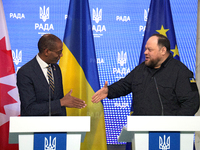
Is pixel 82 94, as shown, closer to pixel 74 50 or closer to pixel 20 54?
pixel 74 50

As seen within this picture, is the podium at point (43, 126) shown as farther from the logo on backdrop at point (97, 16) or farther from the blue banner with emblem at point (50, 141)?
the logo on backdrop at point (97, 16)

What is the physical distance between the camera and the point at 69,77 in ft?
10.5

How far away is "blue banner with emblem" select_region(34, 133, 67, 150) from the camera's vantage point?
1.59 m

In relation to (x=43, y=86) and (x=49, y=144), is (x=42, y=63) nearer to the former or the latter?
(x=43, y=86)

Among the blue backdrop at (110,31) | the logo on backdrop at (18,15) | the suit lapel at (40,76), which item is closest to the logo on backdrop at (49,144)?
the suit lapel at (40,76)

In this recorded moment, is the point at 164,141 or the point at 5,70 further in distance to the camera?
the point at 5,70

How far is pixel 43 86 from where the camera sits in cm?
212

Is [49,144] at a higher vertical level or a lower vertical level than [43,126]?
lower

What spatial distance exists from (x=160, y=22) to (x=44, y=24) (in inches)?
70.8

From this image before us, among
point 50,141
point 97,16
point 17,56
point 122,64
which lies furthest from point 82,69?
point 50,141

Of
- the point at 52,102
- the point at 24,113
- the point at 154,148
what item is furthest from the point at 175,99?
the point at 24,113

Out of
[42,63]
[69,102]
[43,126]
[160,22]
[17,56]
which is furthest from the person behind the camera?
[17,56]

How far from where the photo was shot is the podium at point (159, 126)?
1604 mm

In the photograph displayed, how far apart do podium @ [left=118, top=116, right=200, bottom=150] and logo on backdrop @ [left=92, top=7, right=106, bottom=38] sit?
2469 mm
